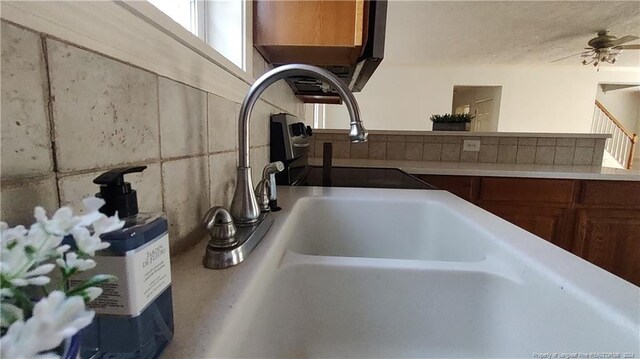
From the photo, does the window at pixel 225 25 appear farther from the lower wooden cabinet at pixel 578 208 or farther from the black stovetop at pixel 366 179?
the lower wooden cabinet at pixel 578 208

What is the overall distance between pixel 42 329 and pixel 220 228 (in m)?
0.33

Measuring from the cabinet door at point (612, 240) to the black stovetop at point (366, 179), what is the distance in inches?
49.5

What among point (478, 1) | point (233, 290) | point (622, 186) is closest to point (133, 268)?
point (233, 290)

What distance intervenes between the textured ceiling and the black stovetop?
84.8 inches

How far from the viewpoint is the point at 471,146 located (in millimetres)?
2244

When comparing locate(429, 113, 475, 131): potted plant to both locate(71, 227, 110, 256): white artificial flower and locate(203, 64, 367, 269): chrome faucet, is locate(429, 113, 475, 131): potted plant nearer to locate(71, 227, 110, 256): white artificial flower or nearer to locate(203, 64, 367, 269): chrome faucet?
locate(203, 64, 367, 269): chrome faucet

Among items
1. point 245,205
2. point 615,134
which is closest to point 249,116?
point 245,205

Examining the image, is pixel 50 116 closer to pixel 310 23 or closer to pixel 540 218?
pixel 310 23

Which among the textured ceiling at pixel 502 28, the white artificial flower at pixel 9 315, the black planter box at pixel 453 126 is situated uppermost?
the textured ceiling at pixel 502 28

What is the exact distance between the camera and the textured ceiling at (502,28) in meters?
2.87

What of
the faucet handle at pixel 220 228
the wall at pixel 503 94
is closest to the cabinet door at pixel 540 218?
the faucet handle at pixel 220 228

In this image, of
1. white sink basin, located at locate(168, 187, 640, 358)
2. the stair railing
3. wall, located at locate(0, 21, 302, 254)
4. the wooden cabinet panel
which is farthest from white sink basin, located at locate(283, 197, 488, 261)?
the stair railing

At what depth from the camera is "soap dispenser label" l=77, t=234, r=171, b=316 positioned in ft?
0.69

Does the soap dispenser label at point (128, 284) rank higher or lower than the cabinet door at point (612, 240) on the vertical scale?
higher
